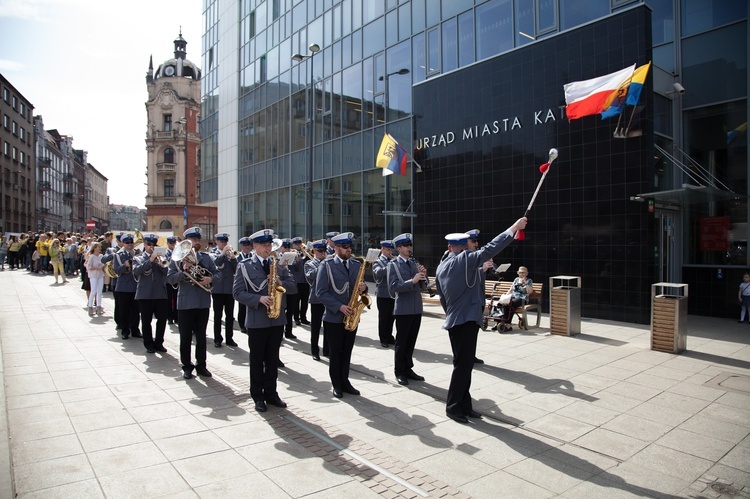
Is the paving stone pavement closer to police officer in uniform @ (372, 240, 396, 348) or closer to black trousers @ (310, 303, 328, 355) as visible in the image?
black trousers @ (310, 303, 328, 355)

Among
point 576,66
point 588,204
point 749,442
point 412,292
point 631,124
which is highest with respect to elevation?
point 576,66

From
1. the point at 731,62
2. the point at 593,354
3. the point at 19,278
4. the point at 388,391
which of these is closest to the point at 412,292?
the point at 388,391

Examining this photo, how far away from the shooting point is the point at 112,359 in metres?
8.75

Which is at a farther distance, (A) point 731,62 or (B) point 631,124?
(A) point 731,62

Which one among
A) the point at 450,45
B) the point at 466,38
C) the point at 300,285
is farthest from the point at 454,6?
the point at 300,285

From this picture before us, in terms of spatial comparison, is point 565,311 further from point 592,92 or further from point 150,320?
point 150,320

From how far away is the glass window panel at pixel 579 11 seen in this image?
13852 mm

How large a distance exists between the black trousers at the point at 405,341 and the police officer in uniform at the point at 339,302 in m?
0.88

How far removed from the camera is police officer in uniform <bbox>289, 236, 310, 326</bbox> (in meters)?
11.6

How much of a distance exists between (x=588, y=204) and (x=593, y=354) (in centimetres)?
526

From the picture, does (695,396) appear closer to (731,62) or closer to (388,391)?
(388,391)

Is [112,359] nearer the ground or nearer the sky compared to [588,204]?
nearer the ground

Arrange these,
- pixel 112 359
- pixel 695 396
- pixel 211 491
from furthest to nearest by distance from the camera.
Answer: pixel 112 359 → pixel 695 396 → pixel 211 491

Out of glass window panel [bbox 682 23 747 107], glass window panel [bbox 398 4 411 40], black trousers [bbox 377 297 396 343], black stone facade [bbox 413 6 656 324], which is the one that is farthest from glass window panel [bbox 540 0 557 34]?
black trousers [bbox 377 297 396 343]
